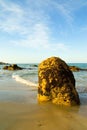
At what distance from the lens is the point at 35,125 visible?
5.43 m

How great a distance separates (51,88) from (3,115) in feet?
9.82

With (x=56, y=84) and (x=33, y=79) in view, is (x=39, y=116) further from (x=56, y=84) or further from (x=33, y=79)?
(x=33, y=79)

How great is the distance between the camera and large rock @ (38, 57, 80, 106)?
845 cm

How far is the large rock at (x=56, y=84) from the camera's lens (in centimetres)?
845

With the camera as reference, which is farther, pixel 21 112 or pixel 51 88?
pixel 51 88

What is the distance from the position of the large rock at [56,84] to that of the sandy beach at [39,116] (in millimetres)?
507

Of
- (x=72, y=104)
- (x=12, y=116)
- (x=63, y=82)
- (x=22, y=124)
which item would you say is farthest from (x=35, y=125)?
(x=63, y=82)

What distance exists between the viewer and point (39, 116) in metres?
6.32

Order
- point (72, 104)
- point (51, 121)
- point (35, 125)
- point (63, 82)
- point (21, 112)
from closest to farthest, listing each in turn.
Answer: point (35, 125), point (51, 121), point (21, 112), point (72, 104), point (63, 82)

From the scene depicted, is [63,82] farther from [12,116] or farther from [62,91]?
[12,116]

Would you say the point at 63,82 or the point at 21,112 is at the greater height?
the point at 63,82

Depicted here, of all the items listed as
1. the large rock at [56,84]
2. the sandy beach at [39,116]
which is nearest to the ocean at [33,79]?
the large rock at [56,84]

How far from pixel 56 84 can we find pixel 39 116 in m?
2.66

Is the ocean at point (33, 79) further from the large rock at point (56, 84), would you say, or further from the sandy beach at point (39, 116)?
the sandy beach at point (39, 116)
